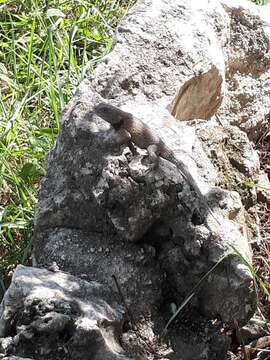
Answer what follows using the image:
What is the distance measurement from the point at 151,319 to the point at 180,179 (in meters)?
0.49

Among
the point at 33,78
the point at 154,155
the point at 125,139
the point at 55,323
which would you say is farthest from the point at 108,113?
the point at 33,78

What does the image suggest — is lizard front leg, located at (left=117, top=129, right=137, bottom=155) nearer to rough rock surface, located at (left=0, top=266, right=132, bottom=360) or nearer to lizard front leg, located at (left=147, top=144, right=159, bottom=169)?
lizard front leg, located at (left=147, top=144, right=159, bottom=169)

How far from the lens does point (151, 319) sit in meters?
2.69

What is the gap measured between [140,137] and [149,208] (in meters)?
0.30

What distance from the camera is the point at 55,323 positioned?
233 cm

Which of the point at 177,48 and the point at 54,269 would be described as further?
the point at 177,48

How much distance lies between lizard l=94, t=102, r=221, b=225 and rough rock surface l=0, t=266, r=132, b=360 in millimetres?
548

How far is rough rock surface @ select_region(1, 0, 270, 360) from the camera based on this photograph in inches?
106

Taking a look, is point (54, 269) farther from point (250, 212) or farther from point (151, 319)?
point (250, 212)

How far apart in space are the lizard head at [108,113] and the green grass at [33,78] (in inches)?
32.2

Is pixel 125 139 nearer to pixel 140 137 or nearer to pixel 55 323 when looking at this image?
pixel 140 137

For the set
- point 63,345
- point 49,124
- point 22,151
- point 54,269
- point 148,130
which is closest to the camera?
point 63,345

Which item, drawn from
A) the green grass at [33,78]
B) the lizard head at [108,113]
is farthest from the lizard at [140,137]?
the green grass at [33,78]

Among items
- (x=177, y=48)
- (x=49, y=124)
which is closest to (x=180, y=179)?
(x=177, y=48)
